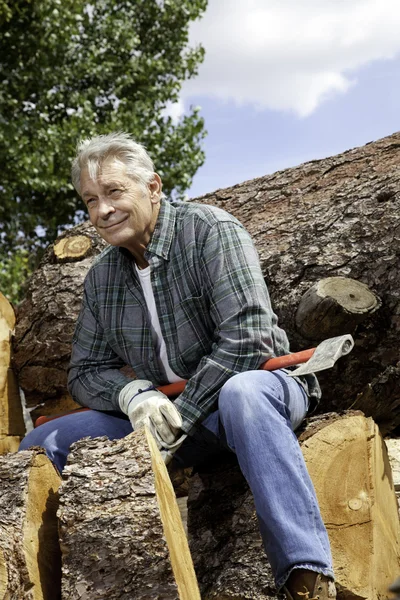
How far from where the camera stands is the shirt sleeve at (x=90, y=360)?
9.51 feet

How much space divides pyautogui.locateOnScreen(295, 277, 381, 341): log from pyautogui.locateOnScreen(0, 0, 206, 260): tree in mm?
6766

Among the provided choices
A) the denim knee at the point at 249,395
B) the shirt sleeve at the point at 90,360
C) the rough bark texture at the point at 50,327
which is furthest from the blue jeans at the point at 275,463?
the rough bark texture at the point at 50,327

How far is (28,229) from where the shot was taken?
10.9 meters

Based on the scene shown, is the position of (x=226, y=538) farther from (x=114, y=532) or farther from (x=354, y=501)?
(x=114, y=532)

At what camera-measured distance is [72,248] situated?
4.19 m

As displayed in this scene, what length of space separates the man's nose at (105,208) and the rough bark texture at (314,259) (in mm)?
998

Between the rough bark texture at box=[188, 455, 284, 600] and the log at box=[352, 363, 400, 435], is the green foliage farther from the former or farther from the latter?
the rough bark texture at box=[188, 455, 284, 600]

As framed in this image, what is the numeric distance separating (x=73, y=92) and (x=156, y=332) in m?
8.74

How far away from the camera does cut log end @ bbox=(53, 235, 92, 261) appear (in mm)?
4152

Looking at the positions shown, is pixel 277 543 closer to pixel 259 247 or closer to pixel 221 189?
pixel 259 247

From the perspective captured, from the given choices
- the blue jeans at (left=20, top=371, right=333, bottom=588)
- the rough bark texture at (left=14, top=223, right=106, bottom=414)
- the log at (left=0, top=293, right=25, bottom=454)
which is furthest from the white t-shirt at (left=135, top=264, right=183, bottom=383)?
the log at (left=0, top=293, right=25, bottom=454)

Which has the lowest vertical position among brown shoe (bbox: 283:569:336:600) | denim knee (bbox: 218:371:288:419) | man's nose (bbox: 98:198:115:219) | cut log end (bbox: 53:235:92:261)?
brown shoe (bbox: 283:569:336:600)

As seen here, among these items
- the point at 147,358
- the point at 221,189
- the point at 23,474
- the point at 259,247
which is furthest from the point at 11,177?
the point at 23,474

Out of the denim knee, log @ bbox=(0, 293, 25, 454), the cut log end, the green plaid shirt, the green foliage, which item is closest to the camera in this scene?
the denim knee
